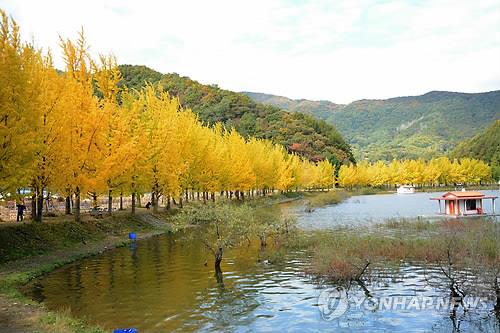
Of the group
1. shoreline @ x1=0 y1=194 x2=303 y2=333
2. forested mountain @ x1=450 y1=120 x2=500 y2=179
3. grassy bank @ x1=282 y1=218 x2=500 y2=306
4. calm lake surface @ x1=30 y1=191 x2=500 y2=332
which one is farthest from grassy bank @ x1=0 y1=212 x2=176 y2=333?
forested mountain @ x1=450 y1=120 x2=500 y2=179

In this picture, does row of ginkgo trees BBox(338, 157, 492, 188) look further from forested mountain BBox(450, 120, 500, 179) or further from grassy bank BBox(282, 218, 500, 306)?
grassy bank BBox(282, 218, 500, 306)

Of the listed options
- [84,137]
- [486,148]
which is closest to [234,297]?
[84,137]

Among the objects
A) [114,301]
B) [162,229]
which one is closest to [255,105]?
[162,229]

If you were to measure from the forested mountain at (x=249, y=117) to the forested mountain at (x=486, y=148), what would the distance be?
46353mm

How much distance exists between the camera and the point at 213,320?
14938mm

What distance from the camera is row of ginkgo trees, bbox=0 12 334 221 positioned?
20781mm

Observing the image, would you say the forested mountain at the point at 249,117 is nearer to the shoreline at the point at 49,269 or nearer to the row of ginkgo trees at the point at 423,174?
the row of ginkgo trees at the point at 423,174

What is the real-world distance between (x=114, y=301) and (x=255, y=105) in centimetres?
15663

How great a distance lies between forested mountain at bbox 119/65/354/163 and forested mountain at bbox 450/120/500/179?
46353 mm

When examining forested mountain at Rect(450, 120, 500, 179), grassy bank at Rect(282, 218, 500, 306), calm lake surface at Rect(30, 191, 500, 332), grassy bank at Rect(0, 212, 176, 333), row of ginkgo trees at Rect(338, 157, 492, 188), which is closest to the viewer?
grassy bank at Rect(0, 212, 176, 333)

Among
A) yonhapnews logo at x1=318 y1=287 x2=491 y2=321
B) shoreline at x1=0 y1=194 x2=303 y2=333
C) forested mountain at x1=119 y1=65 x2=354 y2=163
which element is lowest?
yonhapnews logo at x1=318 y1=287 x2=491 y2=321

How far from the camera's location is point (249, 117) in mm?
151375

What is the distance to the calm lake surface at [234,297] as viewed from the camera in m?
14.4

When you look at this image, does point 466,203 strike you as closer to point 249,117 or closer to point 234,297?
point 234,297
